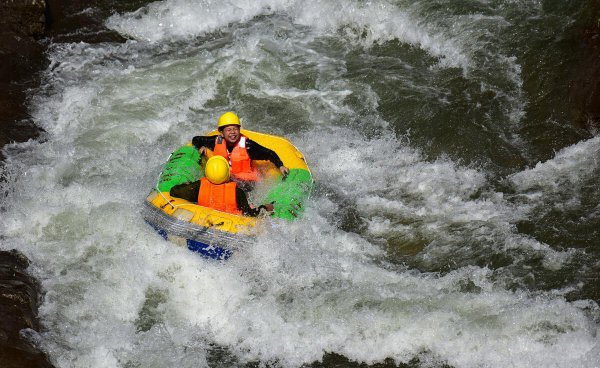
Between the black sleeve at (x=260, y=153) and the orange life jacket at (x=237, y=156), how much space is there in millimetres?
54

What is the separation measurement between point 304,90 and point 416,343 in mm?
5194

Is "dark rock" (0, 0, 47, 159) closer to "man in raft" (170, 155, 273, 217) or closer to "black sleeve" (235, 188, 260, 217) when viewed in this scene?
"man in raft" (170, 155, 273, 217)

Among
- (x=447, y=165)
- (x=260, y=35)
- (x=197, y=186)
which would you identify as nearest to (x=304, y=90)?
(x=260, y=35)

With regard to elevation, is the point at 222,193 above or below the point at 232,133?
below

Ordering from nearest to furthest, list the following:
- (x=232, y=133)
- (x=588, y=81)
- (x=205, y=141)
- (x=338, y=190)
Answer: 1. (x=232, y=133)
2. (x=205, y=141)
3. (x=338, y=190)
4. (x=588, y=81)

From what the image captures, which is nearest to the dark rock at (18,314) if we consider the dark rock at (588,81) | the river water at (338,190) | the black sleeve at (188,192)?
the river water at (338,190)

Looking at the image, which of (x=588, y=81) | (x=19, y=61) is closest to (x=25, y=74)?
(x=19, y=61)

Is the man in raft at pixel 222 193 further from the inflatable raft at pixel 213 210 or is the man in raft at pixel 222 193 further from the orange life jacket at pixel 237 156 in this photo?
the orange life jacket at pixel 237 156

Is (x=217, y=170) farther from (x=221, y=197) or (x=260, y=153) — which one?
(x=260, y=153)

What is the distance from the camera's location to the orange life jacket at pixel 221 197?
7368 millimetres

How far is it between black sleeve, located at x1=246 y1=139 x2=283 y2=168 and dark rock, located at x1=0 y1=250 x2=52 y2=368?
8.96 feet

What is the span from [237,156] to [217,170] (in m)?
0.89

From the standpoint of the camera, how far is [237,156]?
810cm

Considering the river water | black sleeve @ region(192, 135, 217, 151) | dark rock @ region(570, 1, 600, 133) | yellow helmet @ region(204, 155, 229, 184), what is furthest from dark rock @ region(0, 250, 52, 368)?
dark rock @ region(570, 1, 600, 133)
